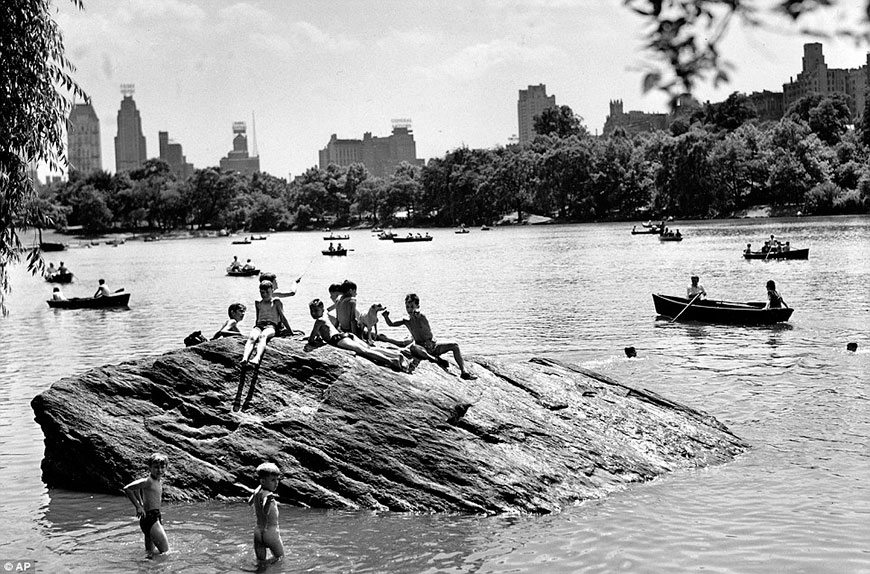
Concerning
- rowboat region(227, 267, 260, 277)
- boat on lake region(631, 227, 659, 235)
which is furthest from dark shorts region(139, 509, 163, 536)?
boat on lake region(631, 227, 659, 235)

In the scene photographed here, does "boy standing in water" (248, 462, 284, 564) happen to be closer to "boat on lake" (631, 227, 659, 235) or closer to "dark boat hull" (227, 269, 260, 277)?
"dark boat hull" (227, 269, 260, 277)

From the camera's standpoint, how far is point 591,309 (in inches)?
1651

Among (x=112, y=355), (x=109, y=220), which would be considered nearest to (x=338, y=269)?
(x=112, y=355)

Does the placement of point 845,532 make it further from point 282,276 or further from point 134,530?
point 282,276

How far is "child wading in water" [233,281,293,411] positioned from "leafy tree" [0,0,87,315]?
13.2ft

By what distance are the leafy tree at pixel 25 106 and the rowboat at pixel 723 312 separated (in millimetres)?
26419

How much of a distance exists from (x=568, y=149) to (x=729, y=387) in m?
146

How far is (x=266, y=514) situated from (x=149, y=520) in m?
1.49

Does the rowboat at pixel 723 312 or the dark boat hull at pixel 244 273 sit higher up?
the dark boat hull at pixel 244 273

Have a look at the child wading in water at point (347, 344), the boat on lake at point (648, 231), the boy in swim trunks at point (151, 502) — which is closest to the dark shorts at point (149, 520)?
the boy in swim trunks at point (151, 502)

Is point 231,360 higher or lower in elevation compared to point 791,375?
higher

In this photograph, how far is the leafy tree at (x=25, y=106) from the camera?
10203 mm

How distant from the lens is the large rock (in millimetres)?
13477

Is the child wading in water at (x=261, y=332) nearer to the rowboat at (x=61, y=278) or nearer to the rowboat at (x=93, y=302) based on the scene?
the rowboat at (x=93, y=302)
